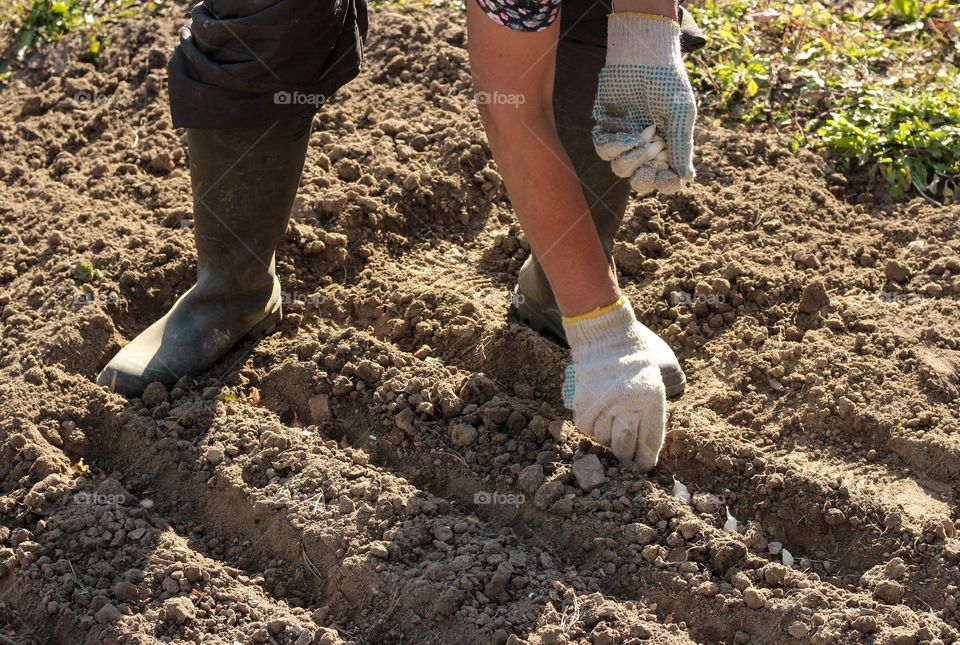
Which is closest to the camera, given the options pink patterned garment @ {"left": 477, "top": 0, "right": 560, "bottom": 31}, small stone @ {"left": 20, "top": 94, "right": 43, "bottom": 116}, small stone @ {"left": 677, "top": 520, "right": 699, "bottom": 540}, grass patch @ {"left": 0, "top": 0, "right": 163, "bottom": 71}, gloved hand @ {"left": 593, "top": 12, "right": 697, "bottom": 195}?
pink patterned garment @ {"left": 477, "top": 0, "right": 560, "bottom": 31}

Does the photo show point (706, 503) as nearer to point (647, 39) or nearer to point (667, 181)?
point (667, 181)

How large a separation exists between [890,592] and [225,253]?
1863 mm

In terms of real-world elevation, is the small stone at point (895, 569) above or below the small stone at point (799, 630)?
above

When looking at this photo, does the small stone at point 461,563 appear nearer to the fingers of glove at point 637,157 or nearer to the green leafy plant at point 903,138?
the fingers of glove at point 637,157

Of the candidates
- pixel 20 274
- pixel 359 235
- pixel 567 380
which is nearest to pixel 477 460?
pixel 567 380

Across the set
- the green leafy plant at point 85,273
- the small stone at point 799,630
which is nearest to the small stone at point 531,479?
the small stone at point 799,630

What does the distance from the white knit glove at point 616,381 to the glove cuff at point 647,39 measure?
0.56 meters

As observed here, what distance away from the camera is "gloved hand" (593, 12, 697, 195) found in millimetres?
2527

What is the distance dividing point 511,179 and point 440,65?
1.74 metres

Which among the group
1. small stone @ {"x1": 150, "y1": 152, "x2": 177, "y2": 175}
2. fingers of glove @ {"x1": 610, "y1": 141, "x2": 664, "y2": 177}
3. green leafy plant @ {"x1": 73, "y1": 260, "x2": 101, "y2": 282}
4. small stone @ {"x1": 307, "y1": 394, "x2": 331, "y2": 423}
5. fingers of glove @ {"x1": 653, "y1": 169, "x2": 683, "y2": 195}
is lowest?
small stone @ {"x1": 307, "y1": 394, "x2": 331, "y2": 423}

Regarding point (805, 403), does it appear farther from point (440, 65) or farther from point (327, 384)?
point (440, 65)

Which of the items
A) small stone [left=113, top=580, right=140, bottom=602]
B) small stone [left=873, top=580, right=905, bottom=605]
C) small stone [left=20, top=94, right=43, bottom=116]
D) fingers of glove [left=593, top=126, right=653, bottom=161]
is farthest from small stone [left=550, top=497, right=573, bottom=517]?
small stone [left=20, top=94, right=43, bottom=116]

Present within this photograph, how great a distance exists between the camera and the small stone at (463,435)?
292 cm

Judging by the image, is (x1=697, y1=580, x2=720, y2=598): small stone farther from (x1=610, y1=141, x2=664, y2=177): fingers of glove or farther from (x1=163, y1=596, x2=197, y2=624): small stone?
(x1=163, y1=596, x2=197, y2=624): small stone
